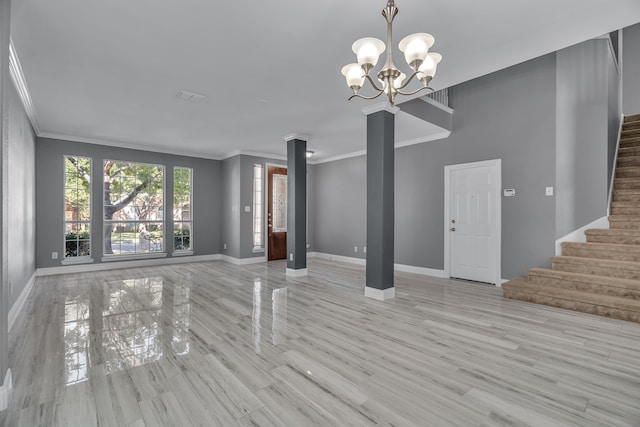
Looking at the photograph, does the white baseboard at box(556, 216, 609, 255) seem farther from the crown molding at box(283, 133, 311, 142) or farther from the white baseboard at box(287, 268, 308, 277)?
the crown molding at box(283, 133, 311, 142)

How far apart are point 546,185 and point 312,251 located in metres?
5.58

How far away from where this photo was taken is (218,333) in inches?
120

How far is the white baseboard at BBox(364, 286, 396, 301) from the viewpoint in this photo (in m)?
4.18

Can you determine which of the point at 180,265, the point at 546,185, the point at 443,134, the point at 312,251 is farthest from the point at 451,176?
the point at 180,265

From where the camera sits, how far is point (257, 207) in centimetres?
762

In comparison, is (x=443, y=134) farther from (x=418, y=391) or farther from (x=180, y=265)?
(x=180, y=265)

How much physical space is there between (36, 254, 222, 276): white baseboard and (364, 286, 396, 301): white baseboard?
4837 millimetres

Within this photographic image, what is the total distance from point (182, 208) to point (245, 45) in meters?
5.57

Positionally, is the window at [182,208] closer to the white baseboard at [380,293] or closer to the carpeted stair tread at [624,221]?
the white baseboard at [380,293]

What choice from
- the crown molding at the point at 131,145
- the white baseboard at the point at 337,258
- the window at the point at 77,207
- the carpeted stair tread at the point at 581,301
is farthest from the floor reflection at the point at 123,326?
the carpeted stair tread at the point at 581,301

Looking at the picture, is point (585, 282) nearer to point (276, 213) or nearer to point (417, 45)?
point (417, 45)

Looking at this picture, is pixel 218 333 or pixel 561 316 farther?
pixel 561 316

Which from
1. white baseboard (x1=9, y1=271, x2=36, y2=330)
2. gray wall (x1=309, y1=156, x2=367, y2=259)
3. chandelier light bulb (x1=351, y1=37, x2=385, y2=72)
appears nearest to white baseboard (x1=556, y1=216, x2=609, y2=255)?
gray wall (x1=309, y1=156, x2=367, y2=259)

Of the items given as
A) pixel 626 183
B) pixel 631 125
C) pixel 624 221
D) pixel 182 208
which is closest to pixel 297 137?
pixel 182 208
